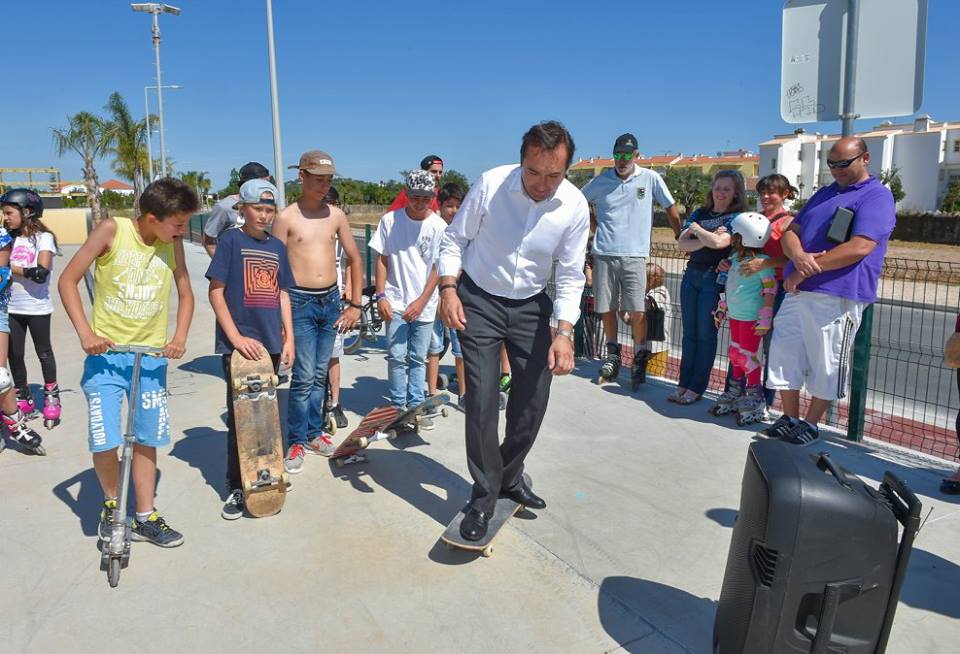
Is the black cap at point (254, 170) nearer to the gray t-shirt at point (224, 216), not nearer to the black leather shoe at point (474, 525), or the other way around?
the gray t-shirt at point (224, 216)

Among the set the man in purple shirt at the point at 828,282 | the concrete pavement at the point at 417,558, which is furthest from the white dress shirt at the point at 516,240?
the man in purple shirt at the point at 828,282

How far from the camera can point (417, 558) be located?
132 inches

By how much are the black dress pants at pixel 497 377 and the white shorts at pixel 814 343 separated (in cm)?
199

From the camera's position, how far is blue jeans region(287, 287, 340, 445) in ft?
14.8

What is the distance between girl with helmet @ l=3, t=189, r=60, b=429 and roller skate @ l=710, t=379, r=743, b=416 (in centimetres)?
506

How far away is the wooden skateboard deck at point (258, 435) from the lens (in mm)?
3758

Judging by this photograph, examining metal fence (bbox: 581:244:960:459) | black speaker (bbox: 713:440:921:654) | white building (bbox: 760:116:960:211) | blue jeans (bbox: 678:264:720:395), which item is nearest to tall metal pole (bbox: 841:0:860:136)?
metal fence (bbox: 581:244:960:459)

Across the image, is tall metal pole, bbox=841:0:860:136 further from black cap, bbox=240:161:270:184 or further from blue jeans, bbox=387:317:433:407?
black cap, bbox=240:161:270:184

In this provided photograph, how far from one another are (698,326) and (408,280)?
2.34 metres

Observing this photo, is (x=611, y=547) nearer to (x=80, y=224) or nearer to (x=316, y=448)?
(x=316, y=448)

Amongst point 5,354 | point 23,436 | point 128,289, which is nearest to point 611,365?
point 128,289

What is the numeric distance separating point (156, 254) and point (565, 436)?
2918 mm

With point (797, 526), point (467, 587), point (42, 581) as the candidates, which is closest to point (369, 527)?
point (467, 587)

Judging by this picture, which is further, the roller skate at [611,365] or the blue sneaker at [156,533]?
the roller skate at [611,365]
